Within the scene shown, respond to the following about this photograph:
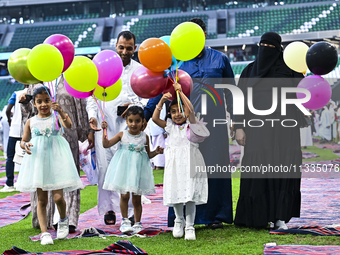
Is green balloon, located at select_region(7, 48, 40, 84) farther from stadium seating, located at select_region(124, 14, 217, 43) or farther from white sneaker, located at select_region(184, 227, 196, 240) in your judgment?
stadium seating, located at select_region(124, 14, 217, 43)

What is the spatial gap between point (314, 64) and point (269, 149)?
0.70m

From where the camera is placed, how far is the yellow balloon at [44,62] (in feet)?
9.08

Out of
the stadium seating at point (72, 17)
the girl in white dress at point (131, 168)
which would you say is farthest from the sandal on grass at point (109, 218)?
the stadium seating at point (72, 17)

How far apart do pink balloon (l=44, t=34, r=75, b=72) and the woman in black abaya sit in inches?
52.4

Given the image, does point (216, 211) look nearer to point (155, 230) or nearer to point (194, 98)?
point (155, 230)

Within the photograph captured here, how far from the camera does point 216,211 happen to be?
3.36 metres

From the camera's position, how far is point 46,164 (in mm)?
3090

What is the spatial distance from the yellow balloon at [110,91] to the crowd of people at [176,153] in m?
0.15

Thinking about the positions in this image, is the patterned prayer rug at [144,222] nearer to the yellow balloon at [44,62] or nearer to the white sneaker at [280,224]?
the white sneaker at [280,224]

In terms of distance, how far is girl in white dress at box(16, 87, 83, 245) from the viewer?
9.98ft

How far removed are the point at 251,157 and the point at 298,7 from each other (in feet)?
85.2

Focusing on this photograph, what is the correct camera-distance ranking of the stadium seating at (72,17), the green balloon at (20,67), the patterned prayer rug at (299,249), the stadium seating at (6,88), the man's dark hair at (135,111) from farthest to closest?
the stadium seating at (72,17) < the stadium seating at (6,88) < the man's dark hair at (135,111) < the green balloon at (20,67) < the patterned prayer rug at (299,249)

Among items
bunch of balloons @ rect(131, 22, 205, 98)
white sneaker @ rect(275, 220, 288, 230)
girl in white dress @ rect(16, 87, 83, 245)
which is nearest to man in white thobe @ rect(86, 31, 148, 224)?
girl in white dress @ rect(16, 87, 83, 245)

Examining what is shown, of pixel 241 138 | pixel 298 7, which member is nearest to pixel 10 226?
pixel 241 138
